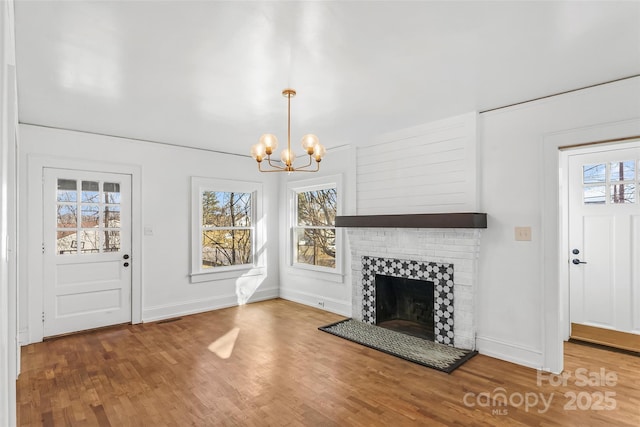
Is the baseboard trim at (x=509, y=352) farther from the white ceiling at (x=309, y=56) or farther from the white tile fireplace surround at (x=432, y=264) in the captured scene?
the white ceiling at (x=309, y=56)

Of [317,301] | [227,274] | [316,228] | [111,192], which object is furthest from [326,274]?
[111,192]

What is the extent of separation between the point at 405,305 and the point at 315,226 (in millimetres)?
1919

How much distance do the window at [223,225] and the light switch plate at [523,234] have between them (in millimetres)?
3971

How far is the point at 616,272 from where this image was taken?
12.3ft

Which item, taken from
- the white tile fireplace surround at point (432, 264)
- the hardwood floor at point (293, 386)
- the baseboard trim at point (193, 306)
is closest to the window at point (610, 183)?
the white tile fireplace surround at point (432, 264)

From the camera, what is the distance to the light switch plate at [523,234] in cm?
331

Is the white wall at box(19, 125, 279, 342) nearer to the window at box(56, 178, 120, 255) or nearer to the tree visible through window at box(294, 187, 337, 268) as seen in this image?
the window at box(56, 178, 120, 255)

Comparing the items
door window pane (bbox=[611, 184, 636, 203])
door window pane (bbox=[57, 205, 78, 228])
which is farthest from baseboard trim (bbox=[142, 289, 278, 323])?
door window pane (bbox=[611, 184, 636, 203])

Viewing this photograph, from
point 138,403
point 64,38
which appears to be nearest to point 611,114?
point 64,38

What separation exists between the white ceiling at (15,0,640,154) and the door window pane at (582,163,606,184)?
139cm

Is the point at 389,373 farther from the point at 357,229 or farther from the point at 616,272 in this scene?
the point at 616,272

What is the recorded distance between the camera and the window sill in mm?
5254

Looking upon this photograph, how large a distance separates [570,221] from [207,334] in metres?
4.50

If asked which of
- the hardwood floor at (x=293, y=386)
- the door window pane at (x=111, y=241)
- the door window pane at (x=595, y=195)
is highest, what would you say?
the door window pane at (x=595, y=195)
